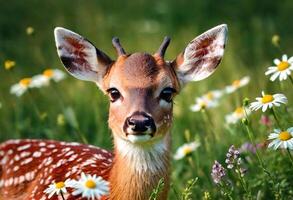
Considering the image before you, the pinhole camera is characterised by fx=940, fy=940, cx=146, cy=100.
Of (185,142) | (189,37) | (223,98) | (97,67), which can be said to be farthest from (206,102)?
(189,37)

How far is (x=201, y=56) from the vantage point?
535cm

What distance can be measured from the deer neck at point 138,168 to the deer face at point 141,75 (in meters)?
0.08

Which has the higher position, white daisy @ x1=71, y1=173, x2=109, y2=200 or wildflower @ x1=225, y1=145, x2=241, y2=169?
wildflower @ x1=225, y1=145, x2=241, y2=169

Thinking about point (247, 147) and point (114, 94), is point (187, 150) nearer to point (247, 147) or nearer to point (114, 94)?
point (247, 147)

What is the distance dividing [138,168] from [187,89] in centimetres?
288

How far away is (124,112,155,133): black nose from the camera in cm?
453

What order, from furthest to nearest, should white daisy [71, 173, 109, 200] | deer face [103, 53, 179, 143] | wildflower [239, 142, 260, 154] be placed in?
wildflower [239, 142, 260, 154], deer face [103, 53, 179, 143], white daisy [71, 173, 109, 200]

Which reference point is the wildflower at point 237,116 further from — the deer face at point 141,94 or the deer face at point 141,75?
the deer face at point 141,94

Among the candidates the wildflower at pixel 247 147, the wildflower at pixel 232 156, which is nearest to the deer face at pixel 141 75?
the wildflower at pixel 232 156

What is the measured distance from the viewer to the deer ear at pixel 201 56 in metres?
→ 5.27

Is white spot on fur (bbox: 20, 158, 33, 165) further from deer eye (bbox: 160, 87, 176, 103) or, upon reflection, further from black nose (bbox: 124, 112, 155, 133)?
black nose (bbox: 124, 112, 155, 133)

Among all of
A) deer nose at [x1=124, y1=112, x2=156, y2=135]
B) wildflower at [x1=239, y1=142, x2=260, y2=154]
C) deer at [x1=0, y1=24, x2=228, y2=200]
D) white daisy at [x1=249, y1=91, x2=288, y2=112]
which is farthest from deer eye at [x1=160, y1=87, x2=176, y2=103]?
wildflower at [x1=239, y1=142, x2=260, y2=154]

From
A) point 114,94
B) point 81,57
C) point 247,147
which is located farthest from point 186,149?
point 114,94

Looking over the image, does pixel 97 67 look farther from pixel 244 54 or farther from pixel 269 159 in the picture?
pixel 244 54
